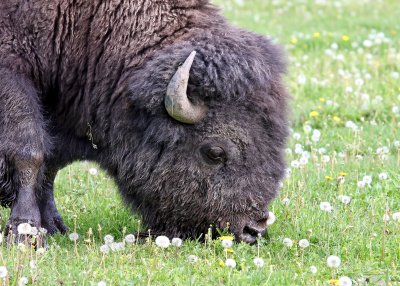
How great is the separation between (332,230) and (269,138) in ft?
2.79

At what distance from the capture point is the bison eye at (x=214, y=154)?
6645 millimetres

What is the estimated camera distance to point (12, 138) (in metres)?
6.74

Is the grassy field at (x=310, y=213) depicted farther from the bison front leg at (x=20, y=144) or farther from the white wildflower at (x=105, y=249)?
the bison front leg at (x=20, y=144)

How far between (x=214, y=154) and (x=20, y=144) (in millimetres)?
1392

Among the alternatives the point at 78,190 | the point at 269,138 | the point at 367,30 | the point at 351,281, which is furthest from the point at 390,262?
the point at 367,30

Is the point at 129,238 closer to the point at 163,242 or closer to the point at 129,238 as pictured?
the point at 129,238

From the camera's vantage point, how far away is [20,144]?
6742 millimetres

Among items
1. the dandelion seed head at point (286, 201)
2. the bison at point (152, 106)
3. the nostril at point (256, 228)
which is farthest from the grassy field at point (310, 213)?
the bison at point (152, 106)

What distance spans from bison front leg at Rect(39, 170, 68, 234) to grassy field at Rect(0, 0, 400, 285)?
0.38ft

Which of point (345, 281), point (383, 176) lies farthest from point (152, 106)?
point (383, 176)

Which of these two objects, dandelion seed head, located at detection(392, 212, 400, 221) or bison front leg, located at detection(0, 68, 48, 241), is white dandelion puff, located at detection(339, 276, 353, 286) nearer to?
dandelion seed head, located at detection(392, 212, 400, 221)

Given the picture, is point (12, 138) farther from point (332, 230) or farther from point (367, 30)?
point (367, 30)

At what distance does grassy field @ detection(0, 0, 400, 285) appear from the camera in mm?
5848

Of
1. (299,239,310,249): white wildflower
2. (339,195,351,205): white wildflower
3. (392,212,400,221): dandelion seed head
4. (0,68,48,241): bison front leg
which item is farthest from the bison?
(392,212,400,221): dandelion seed head
